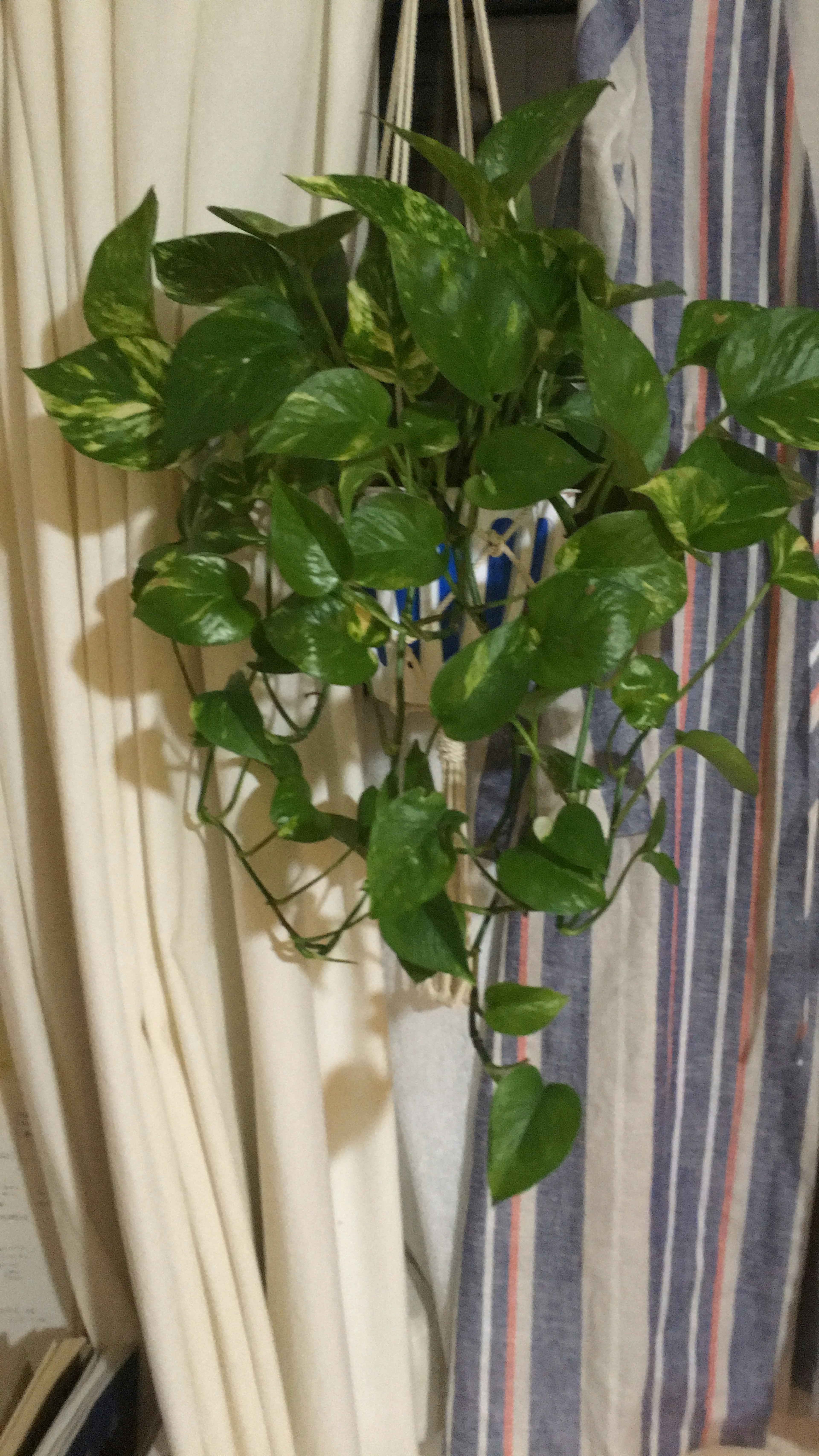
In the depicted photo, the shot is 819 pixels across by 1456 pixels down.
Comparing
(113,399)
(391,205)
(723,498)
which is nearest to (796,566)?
(723,498)

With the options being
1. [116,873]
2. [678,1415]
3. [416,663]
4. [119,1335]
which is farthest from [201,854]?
[678,1415]

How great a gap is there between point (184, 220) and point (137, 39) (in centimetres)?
10

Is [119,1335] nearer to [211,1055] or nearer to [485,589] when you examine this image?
[211,1055]

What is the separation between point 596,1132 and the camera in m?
0.71

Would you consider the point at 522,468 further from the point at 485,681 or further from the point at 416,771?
the point at 416,771

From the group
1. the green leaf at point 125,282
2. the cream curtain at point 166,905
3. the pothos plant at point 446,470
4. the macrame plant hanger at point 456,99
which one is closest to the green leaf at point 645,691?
the pothos plant at point 446,470

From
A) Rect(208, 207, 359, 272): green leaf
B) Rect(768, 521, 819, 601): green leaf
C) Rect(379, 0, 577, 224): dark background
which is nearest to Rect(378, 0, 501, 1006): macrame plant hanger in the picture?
Rect(379, 0, 577, 224): dark background

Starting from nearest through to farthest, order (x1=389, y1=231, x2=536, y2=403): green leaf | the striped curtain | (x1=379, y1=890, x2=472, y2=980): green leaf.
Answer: (x1=389, y1=231, x2=536, y2=403): green leaf < (x1=379, y1=890, x2=472, y2=980): green leaf < the striped curtain

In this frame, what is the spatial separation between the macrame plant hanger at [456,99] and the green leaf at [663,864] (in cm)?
13

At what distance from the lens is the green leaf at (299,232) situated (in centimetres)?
45

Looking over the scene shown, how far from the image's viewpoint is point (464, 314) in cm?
41

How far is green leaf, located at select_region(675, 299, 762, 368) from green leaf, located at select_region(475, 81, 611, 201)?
0.36 ft

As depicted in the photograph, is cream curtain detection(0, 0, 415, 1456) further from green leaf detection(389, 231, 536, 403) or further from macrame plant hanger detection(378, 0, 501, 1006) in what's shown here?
green leaf detection(389, 231, 536, 403)

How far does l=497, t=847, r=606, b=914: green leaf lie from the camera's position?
1.65 feet
